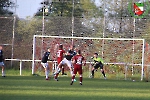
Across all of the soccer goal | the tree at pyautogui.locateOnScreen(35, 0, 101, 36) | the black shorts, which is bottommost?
the black shorts

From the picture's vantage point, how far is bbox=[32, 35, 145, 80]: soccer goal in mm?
34875

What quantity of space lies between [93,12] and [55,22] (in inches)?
219

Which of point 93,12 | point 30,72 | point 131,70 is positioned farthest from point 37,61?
point 93,12

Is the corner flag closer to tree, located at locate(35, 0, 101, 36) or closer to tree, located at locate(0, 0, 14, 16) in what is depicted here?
tree, located at locate(35, 0, 101, 36)

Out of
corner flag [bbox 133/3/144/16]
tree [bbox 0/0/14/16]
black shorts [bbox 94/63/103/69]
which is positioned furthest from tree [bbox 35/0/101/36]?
black shorts [bbox 94/63/103/69]

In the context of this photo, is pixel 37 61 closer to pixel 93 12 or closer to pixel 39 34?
pixel 39 34

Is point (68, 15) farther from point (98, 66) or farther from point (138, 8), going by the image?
point (98, 66)

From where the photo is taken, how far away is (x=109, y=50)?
3616 centimetres

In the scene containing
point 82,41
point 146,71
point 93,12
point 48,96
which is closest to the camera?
point 48,96

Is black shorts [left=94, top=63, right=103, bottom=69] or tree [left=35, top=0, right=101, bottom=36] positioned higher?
tree [left=35, top=0, right=101, bottom=36]

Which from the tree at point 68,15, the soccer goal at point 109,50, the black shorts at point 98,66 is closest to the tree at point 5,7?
the tree at point 68,15

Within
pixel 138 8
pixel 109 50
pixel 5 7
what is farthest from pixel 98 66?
pixel 5 7

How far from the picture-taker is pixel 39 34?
3769 cm

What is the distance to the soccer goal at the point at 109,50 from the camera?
34.9 metres
